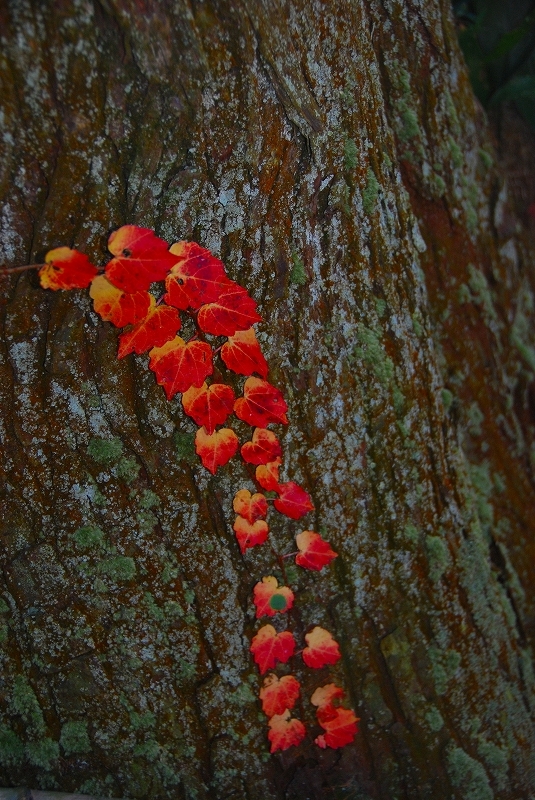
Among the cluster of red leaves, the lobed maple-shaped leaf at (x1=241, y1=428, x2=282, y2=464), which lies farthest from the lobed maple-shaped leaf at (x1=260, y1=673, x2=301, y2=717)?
the lobed maple-shaped leaf at (x1=241, y1=428, x2=282, y2=464)

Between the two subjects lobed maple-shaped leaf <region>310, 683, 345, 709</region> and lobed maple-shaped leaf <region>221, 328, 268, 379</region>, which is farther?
lobed maple-shaped leaf <region>310, 683, 345, 709</region>

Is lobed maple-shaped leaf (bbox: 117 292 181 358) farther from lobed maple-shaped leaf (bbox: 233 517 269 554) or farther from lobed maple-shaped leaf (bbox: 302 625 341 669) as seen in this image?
lobed maple-shaped leaf (bbox: 302 625 341 669)

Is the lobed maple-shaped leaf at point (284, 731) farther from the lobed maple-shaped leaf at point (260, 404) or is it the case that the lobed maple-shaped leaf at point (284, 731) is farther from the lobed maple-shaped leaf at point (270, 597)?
the lobed maple-shaped leaf at point (260, 404)

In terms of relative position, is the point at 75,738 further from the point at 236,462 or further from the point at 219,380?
the point at 219,380

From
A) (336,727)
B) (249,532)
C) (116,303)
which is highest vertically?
(116,303)

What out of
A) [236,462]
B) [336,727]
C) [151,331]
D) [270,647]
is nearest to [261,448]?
[236,462]

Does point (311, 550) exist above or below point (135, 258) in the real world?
below

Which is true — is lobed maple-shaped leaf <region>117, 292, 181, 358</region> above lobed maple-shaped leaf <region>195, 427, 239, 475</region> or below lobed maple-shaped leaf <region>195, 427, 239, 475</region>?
above
